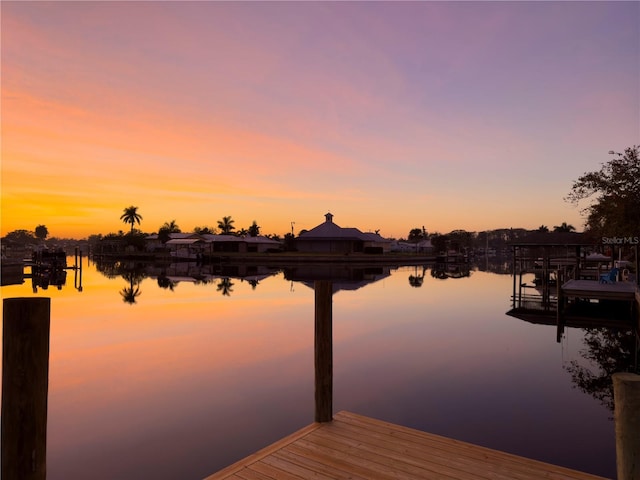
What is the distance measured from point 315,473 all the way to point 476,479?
182 cm

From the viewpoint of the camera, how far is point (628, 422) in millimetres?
2918

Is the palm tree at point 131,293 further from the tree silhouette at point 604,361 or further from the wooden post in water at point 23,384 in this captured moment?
the wooden post in water at point 23,384

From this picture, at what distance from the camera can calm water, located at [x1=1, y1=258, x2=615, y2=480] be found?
7.52 m

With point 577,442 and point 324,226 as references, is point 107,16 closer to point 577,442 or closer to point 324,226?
point 577,442

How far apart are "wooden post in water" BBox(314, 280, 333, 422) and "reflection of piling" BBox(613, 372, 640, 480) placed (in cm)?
383

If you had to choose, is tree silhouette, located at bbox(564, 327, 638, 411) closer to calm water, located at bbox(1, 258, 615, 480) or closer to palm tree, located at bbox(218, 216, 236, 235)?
calm water, located at bbox(1, 258, 615, 480)

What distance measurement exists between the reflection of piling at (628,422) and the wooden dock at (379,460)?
208 cm

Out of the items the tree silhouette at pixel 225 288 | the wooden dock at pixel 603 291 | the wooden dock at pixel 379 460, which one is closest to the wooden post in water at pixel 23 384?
the wooden dock at pixel 379 460

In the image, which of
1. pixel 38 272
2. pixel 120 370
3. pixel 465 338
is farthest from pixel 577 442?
pixel 38 272

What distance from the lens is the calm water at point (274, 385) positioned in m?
7.52

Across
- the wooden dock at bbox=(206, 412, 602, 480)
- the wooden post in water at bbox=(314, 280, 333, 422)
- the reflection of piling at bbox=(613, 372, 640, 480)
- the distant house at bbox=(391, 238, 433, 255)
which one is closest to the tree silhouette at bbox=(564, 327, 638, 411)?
the wooden dock at bbox=(206, 412, 602, 480)

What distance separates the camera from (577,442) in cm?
793

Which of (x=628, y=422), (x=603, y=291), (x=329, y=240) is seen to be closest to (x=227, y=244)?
(x=329, y=240)

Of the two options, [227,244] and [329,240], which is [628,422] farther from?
[227,244]
